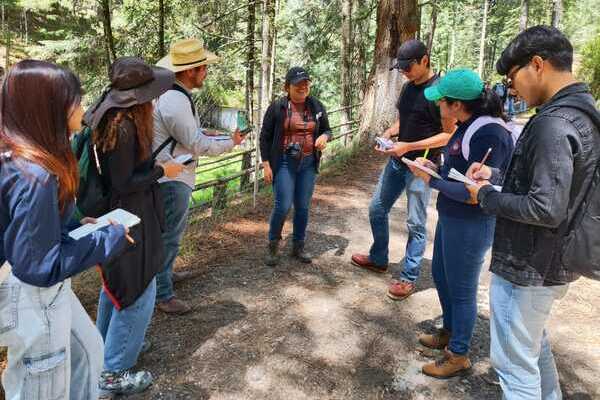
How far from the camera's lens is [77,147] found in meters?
2.43

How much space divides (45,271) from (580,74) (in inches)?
912

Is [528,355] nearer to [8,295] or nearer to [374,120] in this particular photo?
[8,295]

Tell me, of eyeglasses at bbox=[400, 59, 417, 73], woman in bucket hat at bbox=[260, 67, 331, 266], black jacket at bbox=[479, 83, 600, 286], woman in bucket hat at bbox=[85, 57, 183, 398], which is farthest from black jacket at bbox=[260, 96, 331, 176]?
black jacket at bbox=[479, 83, 600, 286]

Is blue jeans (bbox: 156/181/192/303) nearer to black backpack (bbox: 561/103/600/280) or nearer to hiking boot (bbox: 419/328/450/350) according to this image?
hiking boot (bbox: 419/328/450/350)

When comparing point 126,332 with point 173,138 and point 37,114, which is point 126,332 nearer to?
point 173,138

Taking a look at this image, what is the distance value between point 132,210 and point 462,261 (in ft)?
6.34

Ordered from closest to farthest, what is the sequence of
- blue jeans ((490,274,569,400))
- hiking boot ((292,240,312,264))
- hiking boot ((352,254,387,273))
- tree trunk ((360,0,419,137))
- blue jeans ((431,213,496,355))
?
1. blue jeans ((490,274,569,400))
2. blue jeans ((431,213,496,355))
3. hiking boot ((352,254,387,273))
4. hiking boot ((292,240,312,264))
5. tree trunk ((360,0,419,137))

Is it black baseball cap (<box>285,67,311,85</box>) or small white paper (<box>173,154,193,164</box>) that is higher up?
black baseball cap (<box>285,67,311,85</box>)

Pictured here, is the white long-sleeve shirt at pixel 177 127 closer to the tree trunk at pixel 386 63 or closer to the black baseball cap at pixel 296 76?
the black baseball cap at pixel 296 76

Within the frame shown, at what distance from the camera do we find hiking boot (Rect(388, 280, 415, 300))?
4078 mm

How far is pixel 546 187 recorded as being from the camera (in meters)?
1.83

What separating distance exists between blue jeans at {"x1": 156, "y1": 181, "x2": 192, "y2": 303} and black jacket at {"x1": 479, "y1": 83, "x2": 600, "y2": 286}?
2116 millimetres

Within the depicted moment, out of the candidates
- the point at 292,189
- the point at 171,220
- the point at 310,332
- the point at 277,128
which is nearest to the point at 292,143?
the point at 277,128

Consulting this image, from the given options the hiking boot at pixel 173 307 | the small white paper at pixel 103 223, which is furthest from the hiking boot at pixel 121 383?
the small white paper at pixel 103 223
